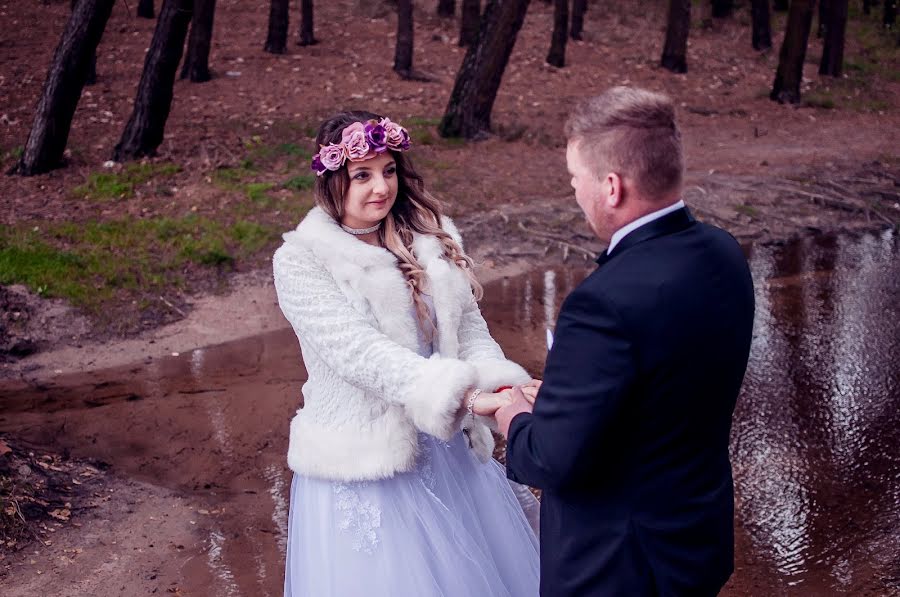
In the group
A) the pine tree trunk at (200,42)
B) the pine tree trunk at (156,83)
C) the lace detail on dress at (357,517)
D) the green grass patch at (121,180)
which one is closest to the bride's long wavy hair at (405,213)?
the lace detail on dress at (357,517)

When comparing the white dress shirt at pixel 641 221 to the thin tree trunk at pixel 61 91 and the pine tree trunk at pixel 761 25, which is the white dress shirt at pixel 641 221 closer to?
the thin tree trunk at pixel 61 91

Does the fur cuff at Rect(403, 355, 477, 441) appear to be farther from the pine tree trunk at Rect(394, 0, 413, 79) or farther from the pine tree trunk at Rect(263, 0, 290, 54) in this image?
the pine tree trunk at Rect(263, 0, 290, 54)

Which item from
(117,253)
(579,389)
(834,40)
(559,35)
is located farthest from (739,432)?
(834,40)

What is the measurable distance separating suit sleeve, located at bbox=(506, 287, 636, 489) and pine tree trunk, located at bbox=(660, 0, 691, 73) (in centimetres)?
1867

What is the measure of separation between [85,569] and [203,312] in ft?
12.6

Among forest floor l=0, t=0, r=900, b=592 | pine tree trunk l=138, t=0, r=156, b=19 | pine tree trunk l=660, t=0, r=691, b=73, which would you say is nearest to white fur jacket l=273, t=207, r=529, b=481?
forest floor l=0, t=0, r=900, b=592

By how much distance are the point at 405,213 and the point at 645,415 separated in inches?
63.9

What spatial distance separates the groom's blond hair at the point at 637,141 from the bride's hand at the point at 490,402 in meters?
0.90

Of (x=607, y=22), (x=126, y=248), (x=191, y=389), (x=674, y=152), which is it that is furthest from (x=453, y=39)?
(x=674, y=152)

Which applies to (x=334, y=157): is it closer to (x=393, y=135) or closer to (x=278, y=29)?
(x=393, y=135)

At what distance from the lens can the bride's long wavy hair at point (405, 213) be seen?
3520 mm

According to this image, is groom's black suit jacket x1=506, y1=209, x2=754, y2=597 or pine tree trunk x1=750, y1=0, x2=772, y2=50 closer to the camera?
groom's black suit jacket x1=506, y1=209, x2=754, y2=597

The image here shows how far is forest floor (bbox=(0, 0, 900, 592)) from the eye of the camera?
27.1 ft

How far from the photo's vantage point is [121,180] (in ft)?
36.5
